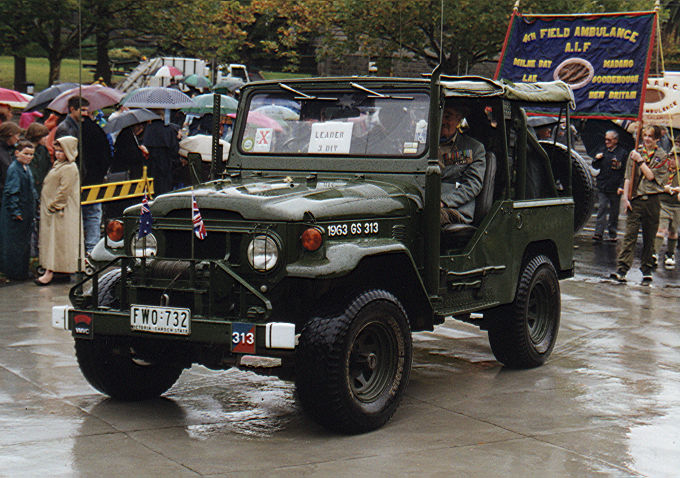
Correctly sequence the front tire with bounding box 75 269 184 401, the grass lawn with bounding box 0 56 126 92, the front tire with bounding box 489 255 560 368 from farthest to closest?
the grass lawn with bounding box 0 56 126 92 < the front tire with bounding box 489 255 560 368 < the front tire with bounding box 75 269 184 401

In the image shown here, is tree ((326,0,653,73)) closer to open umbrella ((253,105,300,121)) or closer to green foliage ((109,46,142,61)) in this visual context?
green foliage ((109,46,142,61))

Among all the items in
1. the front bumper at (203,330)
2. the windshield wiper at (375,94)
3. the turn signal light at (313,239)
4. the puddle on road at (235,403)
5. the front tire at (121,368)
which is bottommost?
the puddle on road at (235,403)

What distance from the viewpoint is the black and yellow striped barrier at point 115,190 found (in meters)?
13.0

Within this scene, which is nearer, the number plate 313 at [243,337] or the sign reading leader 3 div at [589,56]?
the number plate 313 at [243,337]

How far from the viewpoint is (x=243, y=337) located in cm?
598

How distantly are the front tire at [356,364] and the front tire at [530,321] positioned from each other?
6.13 ft

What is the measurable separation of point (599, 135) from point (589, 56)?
20.9 ft

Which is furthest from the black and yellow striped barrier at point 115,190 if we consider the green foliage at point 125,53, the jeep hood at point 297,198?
the green foliage at point 125,53

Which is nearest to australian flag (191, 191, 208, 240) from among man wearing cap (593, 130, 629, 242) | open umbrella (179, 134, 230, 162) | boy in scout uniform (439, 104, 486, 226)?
boy in scout uniform (439, 104, 486, 226)

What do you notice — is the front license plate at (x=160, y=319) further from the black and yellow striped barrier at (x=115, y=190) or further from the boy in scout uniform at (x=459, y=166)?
the black and yellow striped barrier at (x=115, y=190)

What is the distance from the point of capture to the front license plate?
6129 mm

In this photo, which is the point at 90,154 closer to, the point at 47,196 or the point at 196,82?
the point at 47,196

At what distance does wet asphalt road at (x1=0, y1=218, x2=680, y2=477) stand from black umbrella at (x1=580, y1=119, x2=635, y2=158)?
29.7 ft

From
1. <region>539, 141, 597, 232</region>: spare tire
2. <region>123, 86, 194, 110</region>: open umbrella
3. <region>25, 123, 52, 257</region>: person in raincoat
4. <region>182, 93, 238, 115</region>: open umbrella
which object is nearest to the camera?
<region>539, 141, 597, 232</region>: spare tire
